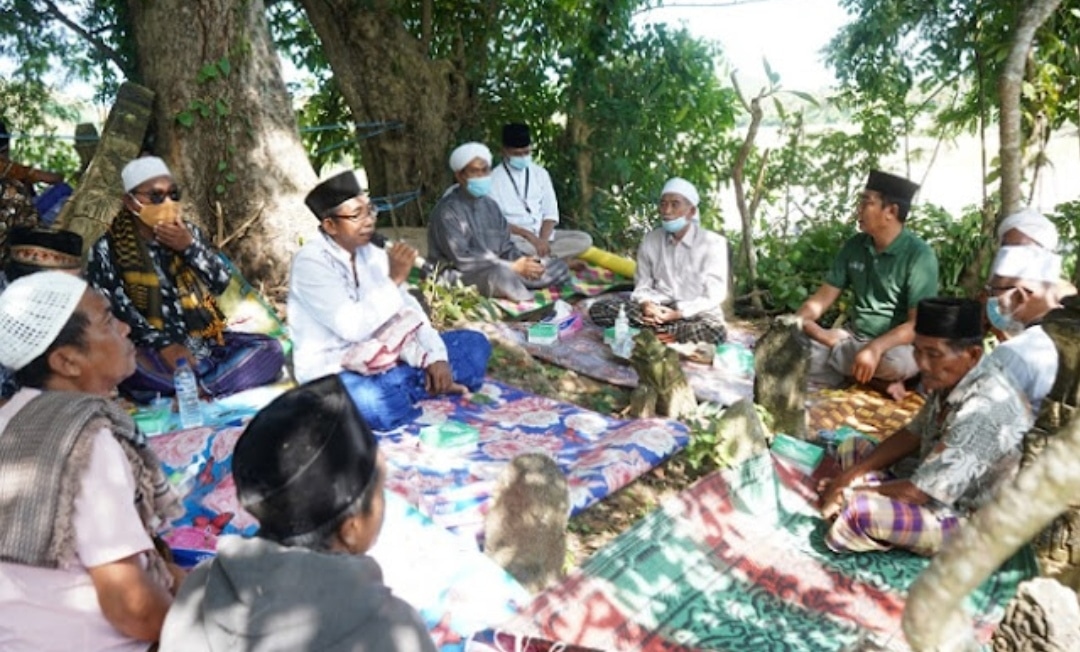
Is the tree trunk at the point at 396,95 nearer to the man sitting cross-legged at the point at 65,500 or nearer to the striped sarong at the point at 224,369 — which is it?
the striped sarong at the point at 224,369

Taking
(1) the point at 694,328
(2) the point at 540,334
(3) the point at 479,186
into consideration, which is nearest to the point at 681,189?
(1) the point at 694,328

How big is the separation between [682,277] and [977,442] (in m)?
3.12

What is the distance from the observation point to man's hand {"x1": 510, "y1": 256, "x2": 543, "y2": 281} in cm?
657

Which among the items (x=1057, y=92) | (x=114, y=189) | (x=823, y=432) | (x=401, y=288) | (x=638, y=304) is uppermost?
(x=1057, y=92)

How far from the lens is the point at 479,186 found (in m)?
6.53

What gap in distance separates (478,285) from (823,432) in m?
3.08

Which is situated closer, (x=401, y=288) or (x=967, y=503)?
(x=967, y=503)

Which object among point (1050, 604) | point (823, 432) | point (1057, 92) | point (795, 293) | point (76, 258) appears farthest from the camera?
point (795, 293)

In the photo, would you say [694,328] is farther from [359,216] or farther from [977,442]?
[977,442]

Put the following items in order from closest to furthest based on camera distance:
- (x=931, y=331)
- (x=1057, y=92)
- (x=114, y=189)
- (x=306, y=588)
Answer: (x=306, y=588) → (x=931, y=331) → (x=114, y=189) → (x=1057, y=92)

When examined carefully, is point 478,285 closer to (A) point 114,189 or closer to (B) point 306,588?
(A) point 114,189

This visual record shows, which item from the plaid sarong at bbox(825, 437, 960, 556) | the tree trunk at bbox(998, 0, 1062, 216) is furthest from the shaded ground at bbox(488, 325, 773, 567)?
the tree trunk at bbox(998, 0, 1062, 216)

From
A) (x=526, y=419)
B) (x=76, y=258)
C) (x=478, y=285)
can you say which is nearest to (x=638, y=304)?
(x=478, y=285)

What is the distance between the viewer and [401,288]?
4582mm
